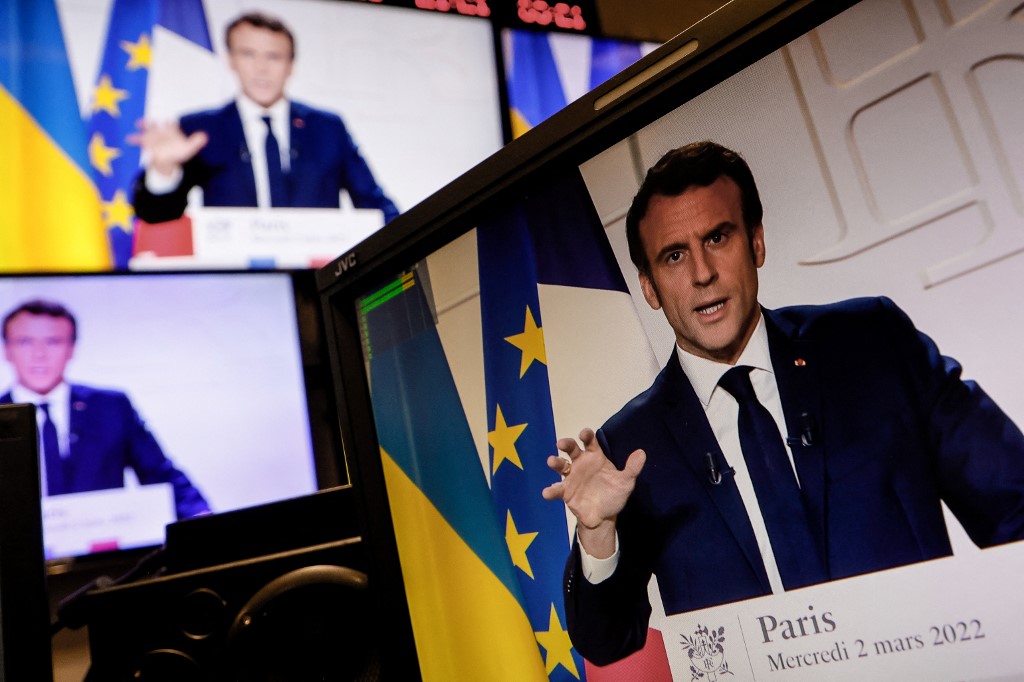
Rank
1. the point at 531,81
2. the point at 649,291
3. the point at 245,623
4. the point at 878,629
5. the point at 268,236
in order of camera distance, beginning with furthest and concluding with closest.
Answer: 1. the point at 531,81
2. the point at 268,236
3. the point at 245,623
4. the point at 649,291
5. the point at 878,629

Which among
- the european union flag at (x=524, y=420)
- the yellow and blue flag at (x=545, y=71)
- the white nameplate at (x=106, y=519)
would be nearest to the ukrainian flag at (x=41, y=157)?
the white nameplate at (x=106, y=519)

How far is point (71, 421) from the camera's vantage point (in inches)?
57.8

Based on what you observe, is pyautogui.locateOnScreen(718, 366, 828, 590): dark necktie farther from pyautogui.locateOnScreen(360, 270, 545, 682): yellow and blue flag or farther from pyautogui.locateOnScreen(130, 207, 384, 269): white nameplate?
pyautogui.locateOnScreen(130, 207, 384, 269): white nameplate

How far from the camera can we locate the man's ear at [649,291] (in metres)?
0.55

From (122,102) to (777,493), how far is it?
167cm

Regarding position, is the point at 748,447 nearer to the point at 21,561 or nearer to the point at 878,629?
the point at 878,629

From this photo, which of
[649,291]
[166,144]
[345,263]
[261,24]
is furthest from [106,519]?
[649,291]

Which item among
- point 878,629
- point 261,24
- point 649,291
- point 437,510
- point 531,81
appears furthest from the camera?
point 531,81

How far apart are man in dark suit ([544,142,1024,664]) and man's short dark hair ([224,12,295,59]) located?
5.21 feet

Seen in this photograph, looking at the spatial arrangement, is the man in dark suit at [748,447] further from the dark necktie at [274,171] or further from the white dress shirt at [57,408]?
the dark necktie at [274,171]

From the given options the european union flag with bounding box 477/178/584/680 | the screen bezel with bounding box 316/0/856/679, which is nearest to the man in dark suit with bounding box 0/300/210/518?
the screen bezel with bounding box 316/0/856/679

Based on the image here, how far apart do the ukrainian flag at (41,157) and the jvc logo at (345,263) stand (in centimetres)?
110

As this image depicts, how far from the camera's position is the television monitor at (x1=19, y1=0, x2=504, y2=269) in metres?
1.76

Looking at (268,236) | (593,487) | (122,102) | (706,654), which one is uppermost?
(122,102)
